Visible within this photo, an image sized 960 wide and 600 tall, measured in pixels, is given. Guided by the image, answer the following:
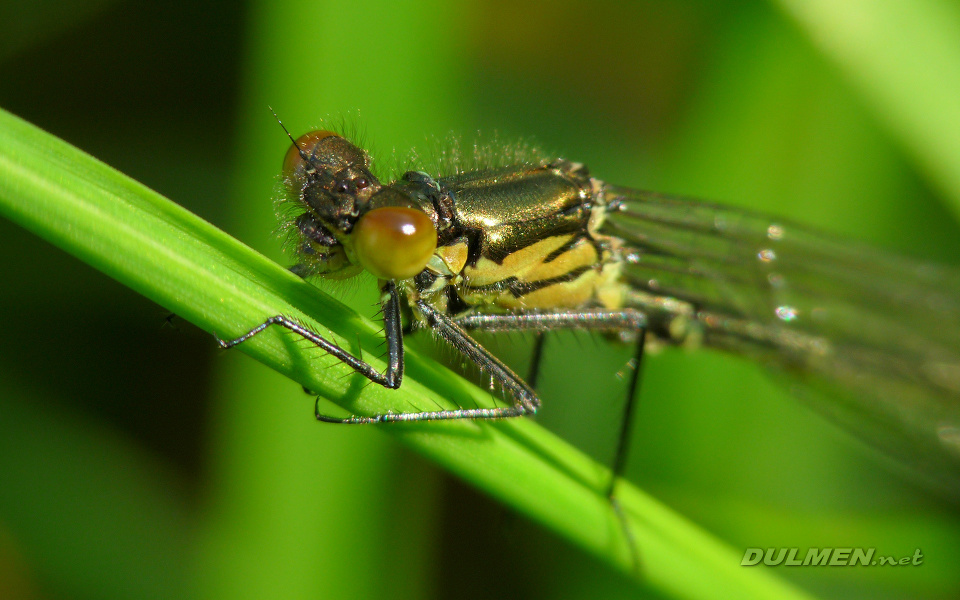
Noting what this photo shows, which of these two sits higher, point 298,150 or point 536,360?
point 536,360

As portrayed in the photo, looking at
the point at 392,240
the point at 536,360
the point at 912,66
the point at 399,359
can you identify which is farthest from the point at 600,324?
the point at 912,66

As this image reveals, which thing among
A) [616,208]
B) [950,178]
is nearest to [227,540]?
[616,208]

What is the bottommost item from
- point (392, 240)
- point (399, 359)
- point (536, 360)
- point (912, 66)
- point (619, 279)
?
point (399, 359)

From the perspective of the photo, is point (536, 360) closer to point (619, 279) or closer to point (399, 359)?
point (619, 279)

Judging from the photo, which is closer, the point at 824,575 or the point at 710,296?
the point at 824,575

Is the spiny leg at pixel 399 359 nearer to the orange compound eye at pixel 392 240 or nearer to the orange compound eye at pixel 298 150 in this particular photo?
the orange compound eye at pixel 392 240

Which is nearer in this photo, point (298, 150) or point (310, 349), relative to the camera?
point (310, 349)

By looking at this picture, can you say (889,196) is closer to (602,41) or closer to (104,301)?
(602,41)
